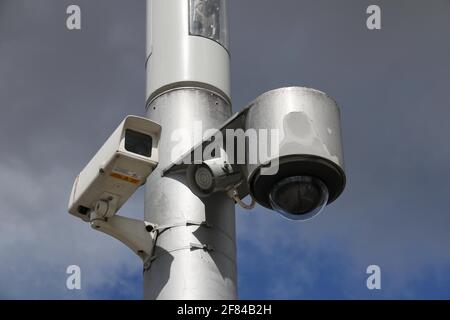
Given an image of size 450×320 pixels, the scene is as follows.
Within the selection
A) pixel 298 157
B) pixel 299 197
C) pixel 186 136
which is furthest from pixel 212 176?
pixel 298 157

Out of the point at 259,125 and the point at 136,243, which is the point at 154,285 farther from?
the point at 259,125

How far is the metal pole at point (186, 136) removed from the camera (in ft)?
25.9

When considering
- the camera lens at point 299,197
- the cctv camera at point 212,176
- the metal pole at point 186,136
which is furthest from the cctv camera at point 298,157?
the metal pole at point 186,136

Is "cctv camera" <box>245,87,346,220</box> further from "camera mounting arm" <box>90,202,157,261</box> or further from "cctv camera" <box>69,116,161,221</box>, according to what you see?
"camera mounting arm" <box>90,202,157,261</box>

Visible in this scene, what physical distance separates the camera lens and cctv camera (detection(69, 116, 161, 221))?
102 cm

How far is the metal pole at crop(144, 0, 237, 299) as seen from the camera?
7906 millimetres

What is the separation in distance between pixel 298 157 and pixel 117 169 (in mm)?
1452

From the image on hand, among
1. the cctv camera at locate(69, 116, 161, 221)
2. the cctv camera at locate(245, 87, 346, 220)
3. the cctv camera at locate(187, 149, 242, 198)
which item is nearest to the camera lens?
the cctv camera at locate(245, 87, 346, 220)

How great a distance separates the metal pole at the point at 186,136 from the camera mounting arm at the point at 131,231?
0.09 m

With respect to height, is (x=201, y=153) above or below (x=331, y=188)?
above

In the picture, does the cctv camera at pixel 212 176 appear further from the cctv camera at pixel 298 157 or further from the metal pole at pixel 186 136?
the cctv camera at pixel 298 157

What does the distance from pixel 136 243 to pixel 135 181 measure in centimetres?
60

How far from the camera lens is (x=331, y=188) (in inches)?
296
